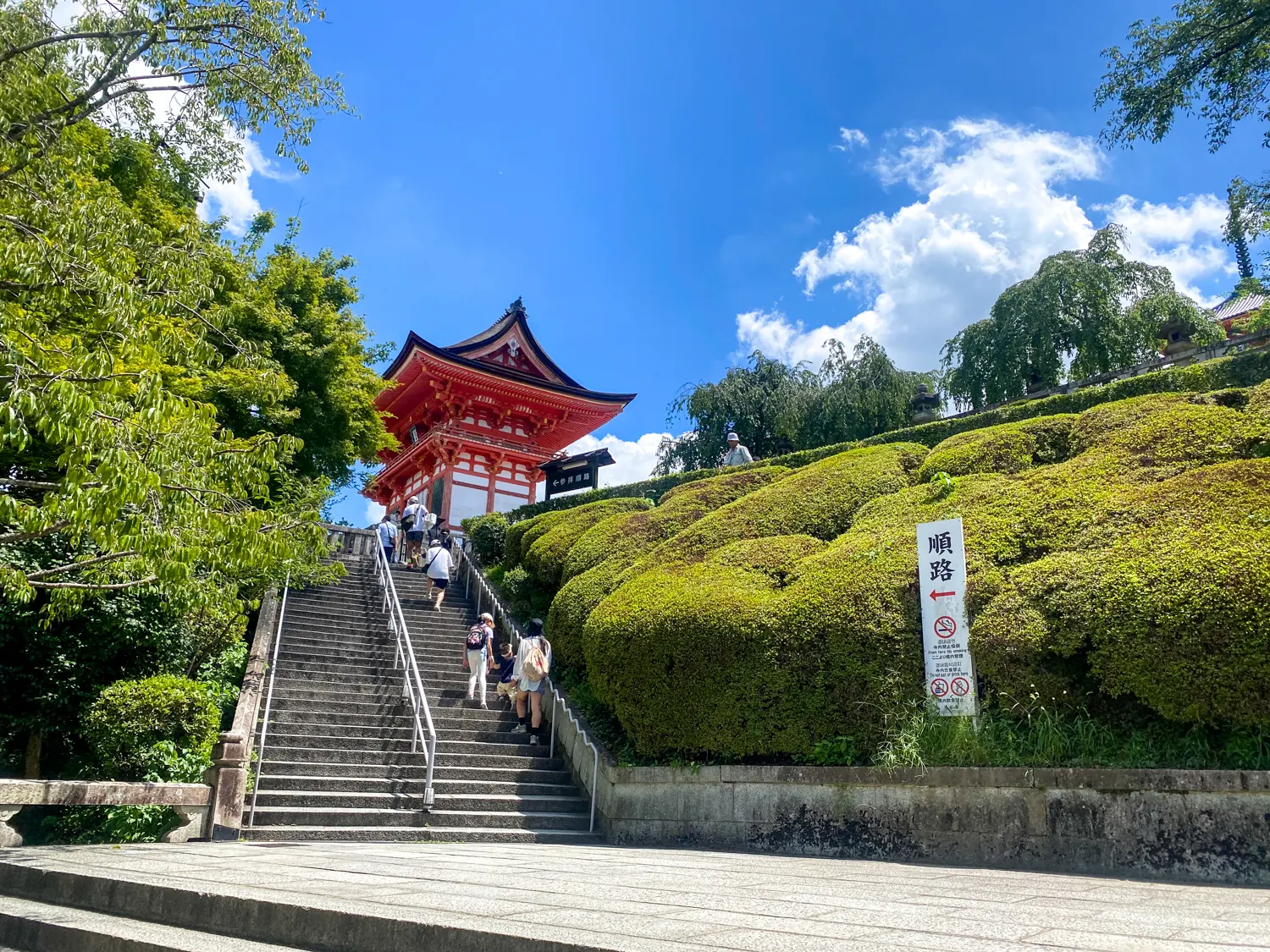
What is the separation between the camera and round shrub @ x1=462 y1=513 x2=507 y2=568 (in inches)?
719

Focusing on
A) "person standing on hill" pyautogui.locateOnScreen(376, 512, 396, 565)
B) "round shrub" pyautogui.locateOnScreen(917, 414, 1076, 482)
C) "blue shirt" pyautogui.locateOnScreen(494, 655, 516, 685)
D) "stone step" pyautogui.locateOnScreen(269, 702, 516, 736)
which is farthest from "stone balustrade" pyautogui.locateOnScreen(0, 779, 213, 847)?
"person standing on hill" pyautogui.locateOnScreen(376, 512, 396, 565)

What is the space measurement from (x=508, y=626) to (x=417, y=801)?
4945mm

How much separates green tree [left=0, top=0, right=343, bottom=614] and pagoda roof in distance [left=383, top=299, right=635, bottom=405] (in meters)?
20.4

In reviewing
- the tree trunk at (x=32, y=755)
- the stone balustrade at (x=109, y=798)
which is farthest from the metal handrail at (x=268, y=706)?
the tree trunk at (x=32, y=755)

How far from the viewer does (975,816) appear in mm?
6320

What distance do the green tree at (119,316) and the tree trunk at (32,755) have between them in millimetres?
3152

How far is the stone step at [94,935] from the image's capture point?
3.60m

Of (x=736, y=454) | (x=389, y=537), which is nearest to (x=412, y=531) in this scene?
(x=389, y=537)

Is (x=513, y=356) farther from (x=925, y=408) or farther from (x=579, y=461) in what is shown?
(x=925, y=408)

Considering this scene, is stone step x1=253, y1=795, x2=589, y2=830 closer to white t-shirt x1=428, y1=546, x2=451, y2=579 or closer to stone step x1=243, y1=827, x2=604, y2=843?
stone step x1=243, y1=827, x2=604, y2=843

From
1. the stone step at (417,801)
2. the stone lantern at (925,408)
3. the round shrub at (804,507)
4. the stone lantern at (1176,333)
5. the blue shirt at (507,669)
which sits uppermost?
the stone lantern at (1176,333)

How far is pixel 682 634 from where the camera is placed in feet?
27.3

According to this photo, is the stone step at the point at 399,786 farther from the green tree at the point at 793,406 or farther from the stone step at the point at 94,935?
the green tree at the point at 793,406

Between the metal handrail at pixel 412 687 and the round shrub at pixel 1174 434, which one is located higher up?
the round shrub at pixel 1174 434
